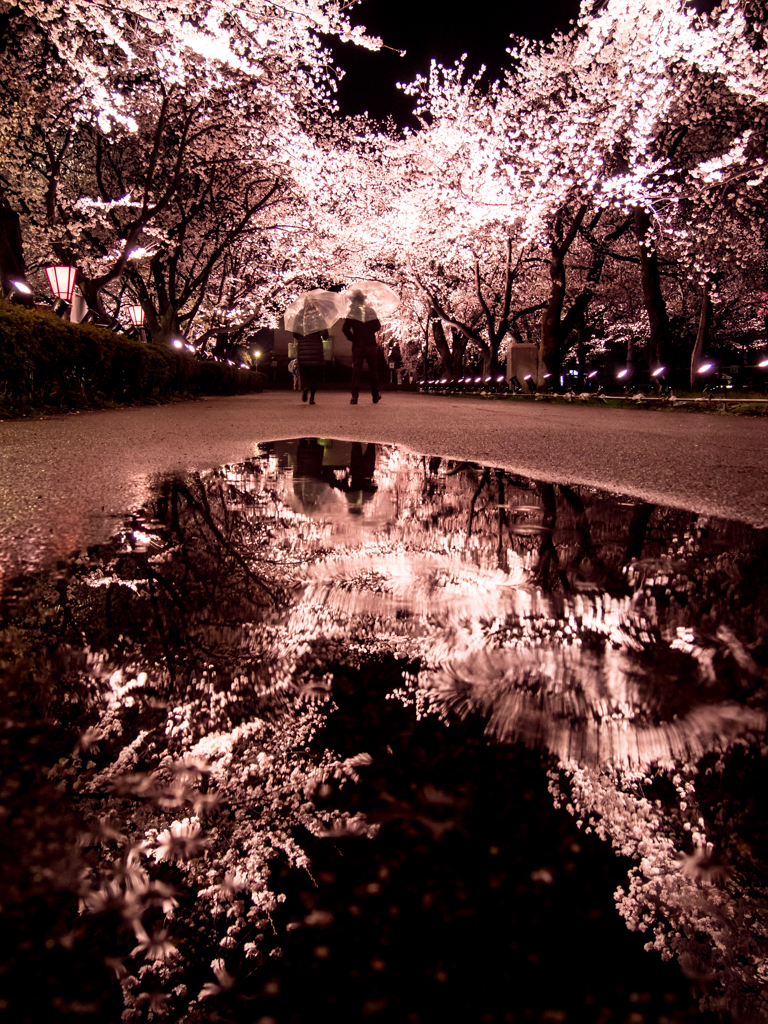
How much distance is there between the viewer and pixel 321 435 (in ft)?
26.4

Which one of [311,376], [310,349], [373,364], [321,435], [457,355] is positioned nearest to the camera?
[321,435]

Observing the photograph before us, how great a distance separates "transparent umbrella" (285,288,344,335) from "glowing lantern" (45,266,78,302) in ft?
15.7

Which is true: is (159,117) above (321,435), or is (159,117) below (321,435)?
above

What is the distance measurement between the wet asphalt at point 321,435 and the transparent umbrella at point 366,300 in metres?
3.84

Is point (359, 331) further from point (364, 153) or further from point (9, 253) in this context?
point (364, 153)

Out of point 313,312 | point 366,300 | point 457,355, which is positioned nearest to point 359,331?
point 366,300

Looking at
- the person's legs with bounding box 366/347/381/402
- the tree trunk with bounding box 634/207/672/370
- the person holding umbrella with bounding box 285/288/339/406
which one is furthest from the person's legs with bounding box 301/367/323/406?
the tree trunk with bounding box 634/207/672/370

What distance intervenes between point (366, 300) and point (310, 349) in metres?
1.79

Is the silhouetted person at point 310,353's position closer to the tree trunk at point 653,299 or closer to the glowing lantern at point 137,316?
the tree trunk at point 653,299

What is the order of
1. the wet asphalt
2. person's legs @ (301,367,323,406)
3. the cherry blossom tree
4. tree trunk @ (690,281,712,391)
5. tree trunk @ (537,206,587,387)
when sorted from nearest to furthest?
the wet asphalt
the cherry blossom tree
person's legs @ (301,367,323,406)
tree trunk @ (690,281,712,391)
tree trunk @ (537,206,587,387)

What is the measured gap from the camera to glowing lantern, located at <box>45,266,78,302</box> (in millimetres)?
12805

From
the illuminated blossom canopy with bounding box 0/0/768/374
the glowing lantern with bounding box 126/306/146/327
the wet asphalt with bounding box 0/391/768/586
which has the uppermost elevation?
the illuminated blossom canopy with bounding box 0/0/768/374

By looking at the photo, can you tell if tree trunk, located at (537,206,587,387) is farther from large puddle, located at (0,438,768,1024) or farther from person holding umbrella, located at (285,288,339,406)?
large puddle, located at (0,438,768,1024)

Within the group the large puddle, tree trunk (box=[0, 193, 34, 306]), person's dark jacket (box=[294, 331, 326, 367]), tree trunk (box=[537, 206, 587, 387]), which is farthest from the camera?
tree trunk (box=[537, 206, 587, 387])
